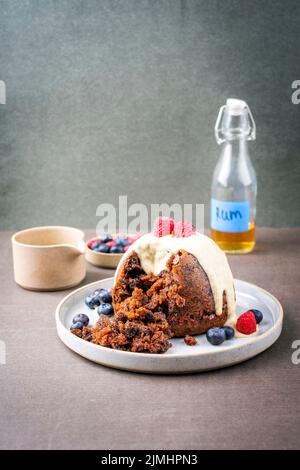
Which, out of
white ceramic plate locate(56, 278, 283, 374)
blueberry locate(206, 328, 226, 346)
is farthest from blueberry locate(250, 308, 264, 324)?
blueberry locate(206, 328, 226, 346)

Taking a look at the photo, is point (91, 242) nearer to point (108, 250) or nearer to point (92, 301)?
point (108, 250)

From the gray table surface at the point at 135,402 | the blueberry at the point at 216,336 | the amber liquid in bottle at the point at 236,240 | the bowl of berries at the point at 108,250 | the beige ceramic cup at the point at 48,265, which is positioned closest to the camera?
the gray table surface at the point at 135,402

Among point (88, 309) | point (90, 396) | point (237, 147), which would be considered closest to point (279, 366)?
point (90, 396)

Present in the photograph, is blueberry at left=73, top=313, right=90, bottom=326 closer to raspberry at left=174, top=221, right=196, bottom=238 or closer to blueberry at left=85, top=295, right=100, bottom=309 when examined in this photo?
blueberry at left=85, top=295, right=100, bottom=309

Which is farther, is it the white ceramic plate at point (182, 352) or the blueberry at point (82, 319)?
the blueberry at point (82, 319)

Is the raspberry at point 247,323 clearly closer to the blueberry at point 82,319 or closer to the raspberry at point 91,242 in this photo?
the blueberry at point 82,319

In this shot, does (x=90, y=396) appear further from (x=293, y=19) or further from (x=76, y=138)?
(x=293, y=19)

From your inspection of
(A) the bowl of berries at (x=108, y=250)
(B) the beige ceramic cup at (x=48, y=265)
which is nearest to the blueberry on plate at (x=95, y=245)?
(A) the bowl of berries at (x=108, y=250)
